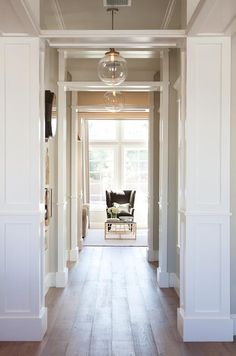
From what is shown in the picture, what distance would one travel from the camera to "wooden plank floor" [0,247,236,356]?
3.16m

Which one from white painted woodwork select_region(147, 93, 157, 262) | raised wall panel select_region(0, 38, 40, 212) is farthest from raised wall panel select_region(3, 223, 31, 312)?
white painted woodwork select_region(147, 93, 157, 262)

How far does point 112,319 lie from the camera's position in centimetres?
390

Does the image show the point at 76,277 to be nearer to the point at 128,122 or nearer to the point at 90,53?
the point at 90,53

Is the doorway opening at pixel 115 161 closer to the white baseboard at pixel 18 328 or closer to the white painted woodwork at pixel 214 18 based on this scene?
the white baseboard at pixel 18 328

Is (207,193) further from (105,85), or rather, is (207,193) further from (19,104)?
(105,85)

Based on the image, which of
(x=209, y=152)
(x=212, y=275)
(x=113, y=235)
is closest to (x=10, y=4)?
(x=209, y=152)

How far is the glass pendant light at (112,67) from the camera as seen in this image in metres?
Answer: 4.43

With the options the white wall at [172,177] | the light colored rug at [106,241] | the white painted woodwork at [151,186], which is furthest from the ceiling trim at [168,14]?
the light colored rug at [106,241]

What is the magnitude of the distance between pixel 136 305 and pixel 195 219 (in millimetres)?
1506

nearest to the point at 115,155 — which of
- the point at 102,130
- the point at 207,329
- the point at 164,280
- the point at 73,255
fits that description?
the point at 102,130

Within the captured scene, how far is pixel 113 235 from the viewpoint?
9.55 metres

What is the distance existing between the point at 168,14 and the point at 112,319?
329 centimetres

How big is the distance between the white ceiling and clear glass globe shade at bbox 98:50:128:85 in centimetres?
55

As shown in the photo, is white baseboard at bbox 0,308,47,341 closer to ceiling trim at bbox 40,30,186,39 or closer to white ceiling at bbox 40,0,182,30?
ceiling trim at bbox 40,30,186,39
